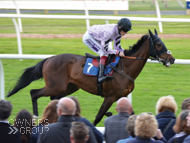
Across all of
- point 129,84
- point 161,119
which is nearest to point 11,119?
point 129,84

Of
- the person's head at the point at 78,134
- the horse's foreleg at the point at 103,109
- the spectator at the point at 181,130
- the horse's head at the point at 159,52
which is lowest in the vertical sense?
the horse's foreleg at the point at 103,109

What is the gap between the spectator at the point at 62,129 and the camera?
2.92m

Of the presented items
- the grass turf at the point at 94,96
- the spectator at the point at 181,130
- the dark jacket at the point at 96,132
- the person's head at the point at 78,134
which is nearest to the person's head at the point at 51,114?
the dark jacket at the point at 96,132

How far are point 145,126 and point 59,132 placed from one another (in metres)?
0.73

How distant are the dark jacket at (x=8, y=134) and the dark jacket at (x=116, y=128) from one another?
850 mm

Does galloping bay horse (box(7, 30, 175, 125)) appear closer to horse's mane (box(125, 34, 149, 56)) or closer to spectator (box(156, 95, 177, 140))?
horse's mane (box(125, 34, 149, 56))

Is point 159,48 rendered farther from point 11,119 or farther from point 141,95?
point 11,119

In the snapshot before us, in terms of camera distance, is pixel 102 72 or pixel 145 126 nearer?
pixel 145 126

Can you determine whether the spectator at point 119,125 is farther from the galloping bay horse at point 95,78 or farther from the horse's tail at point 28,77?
the horse's tail at point 28,77

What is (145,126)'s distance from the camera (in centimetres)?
273

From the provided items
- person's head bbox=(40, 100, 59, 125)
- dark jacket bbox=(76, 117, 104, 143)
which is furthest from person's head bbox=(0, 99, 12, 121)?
dark jacket bbox=(76, 117, 104, 143)

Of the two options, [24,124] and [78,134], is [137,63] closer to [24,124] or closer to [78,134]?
[24,124]

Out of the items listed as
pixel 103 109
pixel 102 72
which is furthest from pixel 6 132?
pixel 102 72

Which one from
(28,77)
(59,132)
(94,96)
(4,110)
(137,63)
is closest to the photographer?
(59,132)
